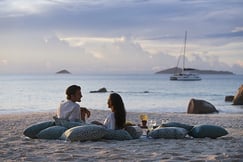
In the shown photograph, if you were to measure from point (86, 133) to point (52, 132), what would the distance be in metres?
0.94

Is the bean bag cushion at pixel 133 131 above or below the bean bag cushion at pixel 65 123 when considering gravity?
below

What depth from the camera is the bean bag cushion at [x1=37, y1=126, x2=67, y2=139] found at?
9.39 meters

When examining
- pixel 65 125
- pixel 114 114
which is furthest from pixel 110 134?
pixel 65 125

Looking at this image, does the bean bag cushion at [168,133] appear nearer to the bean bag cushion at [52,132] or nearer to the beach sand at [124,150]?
the beach sand at [124,150]

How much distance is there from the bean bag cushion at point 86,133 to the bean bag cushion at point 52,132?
0.42 m

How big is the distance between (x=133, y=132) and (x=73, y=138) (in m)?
1.30

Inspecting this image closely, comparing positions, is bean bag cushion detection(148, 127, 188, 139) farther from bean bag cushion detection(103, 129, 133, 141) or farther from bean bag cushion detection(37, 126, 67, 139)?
bean bag cushion detection(37, 126, 67, 139)

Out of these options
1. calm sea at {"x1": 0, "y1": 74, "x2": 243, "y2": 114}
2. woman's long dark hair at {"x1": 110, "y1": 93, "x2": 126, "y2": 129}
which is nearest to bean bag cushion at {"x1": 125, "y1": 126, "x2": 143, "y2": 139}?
woman's long dark hair at {"x1": 110, "y1": 93, "x2": 126, "y2": 129}

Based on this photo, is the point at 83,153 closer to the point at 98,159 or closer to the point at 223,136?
the point at 98,159

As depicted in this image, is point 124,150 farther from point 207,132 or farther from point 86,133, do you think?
point 207,132

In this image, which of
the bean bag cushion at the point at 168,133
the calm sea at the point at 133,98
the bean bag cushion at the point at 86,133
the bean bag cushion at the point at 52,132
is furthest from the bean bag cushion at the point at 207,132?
the calm sea at the point at 133,98

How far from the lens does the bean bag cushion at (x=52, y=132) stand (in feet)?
30.8

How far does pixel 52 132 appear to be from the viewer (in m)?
9.41

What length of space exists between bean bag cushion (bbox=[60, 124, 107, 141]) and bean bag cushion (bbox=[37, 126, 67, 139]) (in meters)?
0.42
